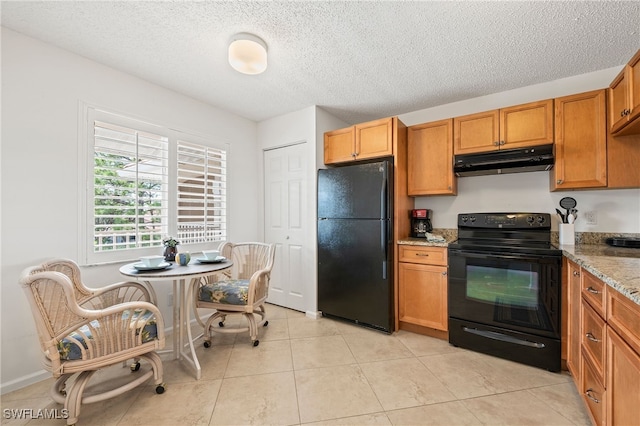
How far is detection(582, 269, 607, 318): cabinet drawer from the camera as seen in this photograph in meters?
1.28

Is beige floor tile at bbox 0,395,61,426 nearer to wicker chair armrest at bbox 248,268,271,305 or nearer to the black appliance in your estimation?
wicker chair armrest at bbox 248,268,271,305

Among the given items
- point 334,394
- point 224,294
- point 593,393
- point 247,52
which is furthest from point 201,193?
point 593,393

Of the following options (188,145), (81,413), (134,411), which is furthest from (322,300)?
(188,145)

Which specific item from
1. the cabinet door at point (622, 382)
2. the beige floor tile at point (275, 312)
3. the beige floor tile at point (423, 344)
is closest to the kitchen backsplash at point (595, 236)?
→ the beige floor tile at point (423, 344)

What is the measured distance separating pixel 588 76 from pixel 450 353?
278 cm

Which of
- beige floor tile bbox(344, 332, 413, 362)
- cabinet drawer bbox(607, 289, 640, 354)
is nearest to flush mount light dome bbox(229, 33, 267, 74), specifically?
cabinet drawer bbox(607, 289, 640, 354)

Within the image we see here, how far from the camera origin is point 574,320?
1788mm

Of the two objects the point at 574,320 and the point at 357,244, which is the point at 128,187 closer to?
the point at 357,244

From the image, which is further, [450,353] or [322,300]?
[322,300]

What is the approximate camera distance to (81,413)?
1.57 metres

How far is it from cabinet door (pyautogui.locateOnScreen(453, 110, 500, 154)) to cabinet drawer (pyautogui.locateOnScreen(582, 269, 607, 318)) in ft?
4.49

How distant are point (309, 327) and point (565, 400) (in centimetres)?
203

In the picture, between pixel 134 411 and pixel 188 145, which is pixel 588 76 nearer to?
pixel 188 145

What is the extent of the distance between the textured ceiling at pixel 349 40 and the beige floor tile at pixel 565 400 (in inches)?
97.0
